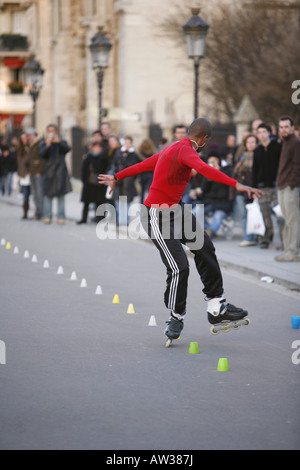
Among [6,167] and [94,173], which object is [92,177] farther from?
[6,167]

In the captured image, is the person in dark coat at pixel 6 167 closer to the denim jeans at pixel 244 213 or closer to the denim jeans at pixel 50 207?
the denim jeans at pixel 50 207

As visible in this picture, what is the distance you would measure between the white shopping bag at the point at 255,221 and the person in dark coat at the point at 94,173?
218 inches

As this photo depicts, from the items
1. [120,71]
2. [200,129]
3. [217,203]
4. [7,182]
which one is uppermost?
[120,71]

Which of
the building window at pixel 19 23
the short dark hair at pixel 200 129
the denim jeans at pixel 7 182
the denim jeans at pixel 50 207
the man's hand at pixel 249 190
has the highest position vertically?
the building window at pixel 19 23

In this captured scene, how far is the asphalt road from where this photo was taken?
5492 mm

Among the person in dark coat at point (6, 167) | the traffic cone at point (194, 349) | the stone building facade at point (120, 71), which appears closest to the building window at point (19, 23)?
the stone building facade at point (120, 71)

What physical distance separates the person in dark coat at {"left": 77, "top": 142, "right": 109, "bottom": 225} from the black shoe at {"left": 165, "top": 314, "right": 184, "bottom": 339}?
12.2 m

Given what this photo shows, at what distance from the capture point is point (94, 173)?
20266 mm

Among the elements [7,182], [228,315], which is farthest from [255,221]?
[7,182]

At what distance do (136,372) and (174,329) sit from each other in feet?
3.43

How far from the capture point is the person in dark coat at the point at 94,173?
66.3ft
